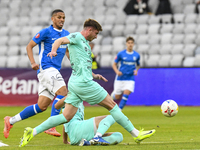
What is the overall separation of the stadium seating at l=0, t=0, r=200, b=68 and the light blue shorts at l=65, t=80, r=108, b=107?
10352 mm

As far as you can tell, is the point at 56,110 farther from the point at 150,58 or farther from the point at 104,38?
the point at 104,38

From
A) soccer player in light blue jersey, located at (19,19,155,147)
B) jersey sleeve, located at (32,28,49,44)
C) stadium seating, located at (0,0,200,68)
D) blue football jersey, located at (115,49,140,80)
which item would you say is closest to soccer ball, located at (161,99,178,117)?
soccer player in light blue jersey, located at (19,19,155,147)

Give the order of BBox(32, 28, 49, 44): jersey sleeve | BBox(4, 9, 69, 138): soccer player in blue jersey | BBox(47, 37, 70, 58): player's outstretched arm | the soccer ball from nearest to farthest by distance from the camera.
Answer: BBox(47, 37, 70, 58): player's outstretched arm, BBox(4, 9, 69, 138): soccer player in blue jersey, BBox(32, 28, 49, 44): jersey sleeve, the soccer ball

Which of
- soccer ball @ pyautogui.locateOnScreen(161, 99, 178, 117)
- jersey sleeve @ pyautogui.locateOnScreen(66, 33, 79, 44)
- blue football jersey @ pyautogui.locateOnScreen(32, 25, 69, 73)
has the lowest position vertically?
soccer ball @ pyautogui.locateOnScreen(161, 99, 178, 117)

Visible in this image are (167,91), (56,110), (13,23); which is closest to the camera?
(56,110)

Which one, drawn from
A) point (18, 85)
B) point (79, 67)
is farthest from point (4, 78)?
point (79, 67)

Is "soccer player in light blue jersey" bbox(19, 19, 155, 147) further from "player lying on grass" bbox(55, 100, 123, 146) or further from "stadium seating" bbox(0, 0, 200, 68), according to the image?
"stadium seating" bbox(0, 0, 200, 68)

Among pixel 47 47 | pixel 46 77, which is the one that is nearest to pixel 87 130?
pixel 46 77

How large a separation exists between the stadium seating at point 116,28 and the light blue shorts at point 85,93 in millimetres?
10352

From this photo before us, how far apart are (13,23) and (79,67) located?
54.0 feet

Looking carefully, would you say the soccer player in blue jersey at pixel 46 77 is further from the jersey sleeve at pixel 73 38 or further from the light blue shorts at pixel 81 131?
the jersey sleeve at pixel 73 38

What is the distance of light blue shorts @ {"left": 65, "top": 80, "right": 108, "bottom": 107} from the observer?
514cm

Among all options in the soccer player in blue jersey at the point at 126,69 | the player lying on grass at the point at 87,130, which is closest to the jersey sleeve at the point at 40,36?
the player lying on grass at the point at 87,130

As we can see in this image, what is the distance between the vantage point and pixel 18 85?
1438 centimetres
